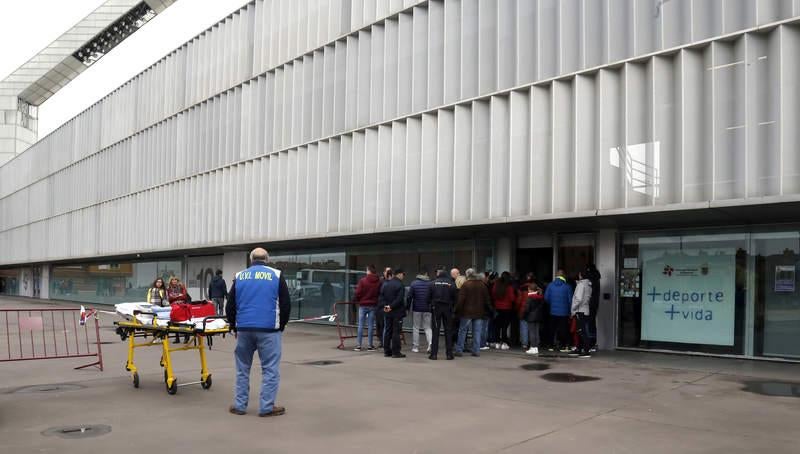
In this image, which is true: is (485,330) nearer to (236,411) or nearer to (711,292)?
(711,292)

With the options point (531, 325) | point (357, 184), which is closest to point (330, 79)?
point (357, 184)

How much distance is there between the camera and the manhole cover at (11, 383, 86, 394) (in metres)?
9.54

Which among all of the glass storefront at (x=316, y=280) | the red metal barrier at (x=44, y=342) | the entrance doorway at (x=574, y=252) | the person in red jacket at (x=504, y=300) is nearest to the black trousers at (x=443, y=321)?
the person in red jacket at (x=504, y=300)

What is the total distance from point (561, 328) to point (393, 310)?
360cm

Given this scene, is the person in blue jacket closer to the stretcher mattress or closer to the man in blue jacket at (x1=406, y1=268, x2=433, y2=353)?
the man in blue jacket at (x1=406, y1=268, x2=433, y2=353)

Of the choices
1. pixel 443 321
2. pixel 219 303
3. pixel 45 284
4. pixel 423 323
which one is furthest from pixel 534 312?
pixel 45 284

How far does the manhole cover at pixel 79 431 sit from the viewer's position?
268 inches

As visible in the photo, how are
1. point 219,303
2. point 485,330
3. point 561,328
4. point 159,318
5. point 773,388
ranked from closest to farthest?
1. point 773,388
2. point 159,318
3. point 561,328
4. point 485,330
5. point 219,303

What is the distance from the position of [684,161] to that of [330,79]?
38.8 ft

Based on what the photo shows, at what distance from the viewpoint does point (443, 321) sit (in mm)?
13773

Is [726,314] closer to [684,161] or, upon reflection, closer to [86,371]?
[684,161]

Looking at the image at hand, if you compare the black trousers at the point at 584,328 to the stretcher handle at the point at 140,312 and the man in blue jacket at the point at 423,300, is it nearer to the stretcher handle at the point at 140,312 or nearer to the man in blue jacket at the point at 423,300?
the man in blue jacket at the point at 423,300

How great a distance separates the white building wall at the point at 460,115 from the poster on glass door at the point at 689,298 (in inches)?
74.2

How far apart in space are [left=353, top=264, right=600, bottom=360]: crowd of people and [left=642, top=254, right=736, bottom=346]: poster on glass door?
48.2 inches
